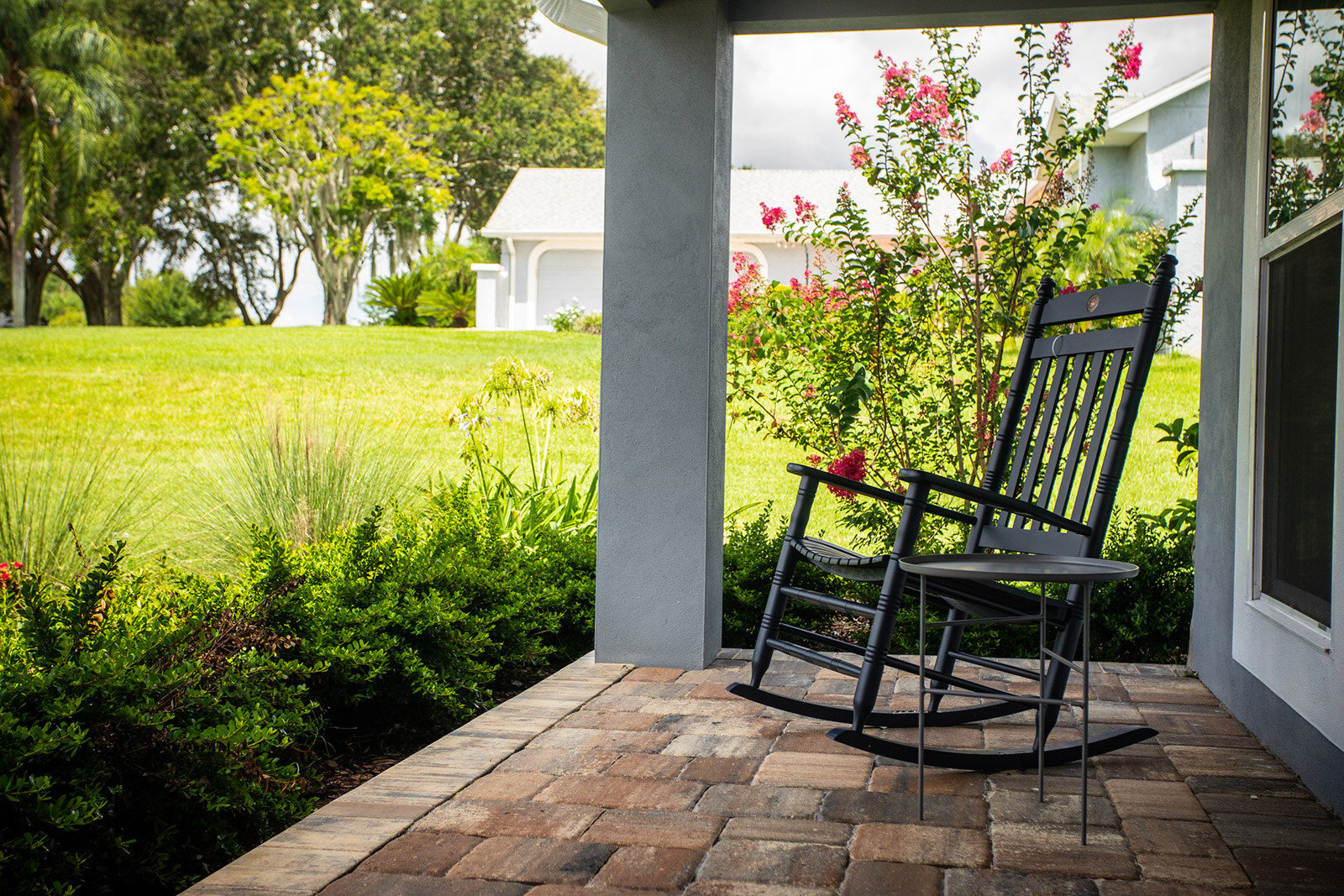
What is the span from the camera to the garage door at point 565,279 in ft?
50.5

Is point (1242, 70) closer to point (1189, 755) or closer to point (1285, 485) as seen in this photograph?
point (1285, 485)

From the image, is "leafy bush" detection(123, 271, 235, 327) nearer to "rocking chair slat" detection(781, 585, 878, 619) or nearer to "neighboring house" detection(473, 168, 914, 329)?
"neighboring house" detection(473, 168, 914, 329)

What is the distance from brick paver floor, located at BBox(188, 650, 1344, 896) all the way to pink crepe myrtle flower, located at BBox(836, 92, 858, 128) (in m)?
2.65

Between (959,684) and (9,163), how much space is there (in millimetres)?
20700

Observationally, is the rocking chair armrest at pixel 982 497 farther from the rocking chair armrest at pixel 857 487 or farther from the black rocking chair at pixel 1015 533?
the rocking chair armrest at pixel 857 487

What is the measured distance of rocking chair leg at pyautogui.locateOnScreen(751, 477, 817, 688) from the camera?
2.79 metres

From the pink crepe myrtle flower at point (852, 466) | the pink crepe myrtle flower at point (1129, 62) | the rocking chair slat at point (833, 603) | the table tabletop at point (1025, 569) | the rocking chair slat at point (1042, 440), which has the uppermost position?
the pink crepe myrtle flower at point (1129, 62)

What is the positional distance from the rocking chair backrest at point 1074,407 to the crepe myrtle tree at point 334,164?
17.4 metres

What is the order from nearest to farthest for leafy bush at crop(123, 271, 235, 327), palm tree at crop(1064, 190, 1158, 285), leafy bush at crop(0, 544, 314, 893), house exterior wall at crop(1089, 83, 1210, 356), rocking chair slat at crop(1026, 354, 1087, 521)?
leafy bush at crop(0, 544, 314, 893) → rocking chair slat at crop(1026, 354, 1087, 521) → palm tree at crop(1064, 190, 1158, 285) → house exterior wall at crop(1089, 83, 1210, 356) → leafy bush at crop(123, 271, 235, 327)

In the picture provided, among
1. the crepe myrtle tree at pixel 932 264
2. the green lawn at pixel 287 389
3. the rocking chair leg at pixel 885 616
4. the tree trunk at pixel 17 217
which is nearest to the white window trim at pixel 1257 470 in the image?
the rocking chair leg at pixel 885 616

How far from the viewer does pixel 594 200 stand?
15.5 meters

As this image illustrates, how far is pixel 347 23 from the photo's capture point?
69.4ft

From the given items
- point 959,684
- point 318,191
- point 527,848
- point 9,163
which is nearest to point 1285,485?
point 959,684

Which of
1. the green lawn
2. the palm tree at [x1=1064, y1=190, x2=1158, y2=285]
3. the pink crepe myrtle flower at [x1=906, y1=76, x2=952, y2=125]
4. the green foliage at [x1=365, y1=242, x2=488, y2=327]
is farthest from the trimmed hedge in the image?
the green foliage at [x1=365, y1=242, x2=488, y2=327]
